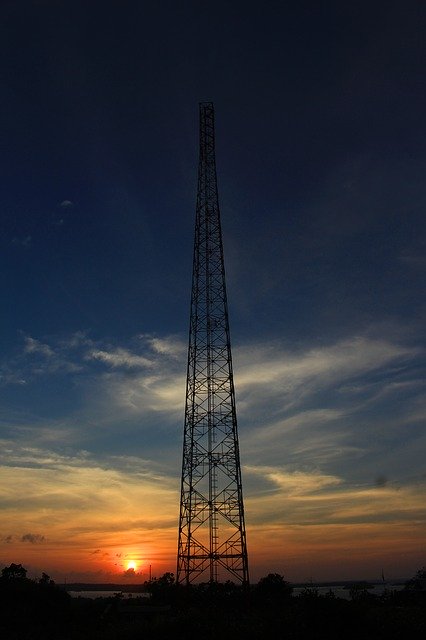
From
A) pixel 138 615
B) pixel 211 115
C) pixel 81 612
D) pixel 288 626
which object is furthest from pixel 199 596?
pixel 211 115

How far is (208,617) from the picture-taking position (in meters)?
37.2

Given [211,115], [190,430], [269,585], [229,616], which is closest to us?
[229,616]

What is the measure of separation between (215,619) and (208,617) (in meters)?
1.02

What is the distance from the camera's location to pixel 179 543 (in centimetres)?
4219

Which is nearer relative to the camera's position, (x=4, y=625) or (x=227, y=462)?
(x=227, y=462)

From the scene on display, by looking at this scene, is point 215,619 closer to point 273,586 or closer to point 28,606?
point 28,606

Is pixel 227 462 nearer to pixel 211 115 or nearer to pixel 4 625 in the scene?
pixel 4 625

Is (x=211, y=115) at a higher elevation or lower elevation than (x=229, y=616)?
higher

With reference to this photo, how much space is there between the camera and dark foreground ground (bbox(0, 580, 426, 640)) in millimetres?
31864

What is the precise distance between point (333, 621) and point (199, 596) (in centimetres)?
2626

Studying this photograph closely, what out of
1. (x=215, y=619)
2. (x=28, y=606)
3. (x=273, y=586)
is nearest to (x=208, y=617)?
(x=215, y=619)

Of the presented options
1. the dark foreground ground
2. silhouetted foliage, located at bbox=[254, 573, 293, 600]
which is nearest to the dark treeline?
the dark foreground ground

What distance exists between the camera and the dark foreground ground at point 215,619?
3186 cm

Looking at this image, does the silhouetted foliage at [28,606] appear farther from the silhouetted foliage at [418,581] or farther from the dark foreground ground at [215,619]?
the silhouetted foliage at [418,581]
